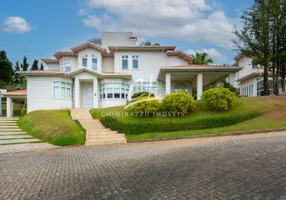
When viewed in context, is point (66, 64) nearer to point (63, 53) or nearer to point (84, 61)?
point (63, 53)

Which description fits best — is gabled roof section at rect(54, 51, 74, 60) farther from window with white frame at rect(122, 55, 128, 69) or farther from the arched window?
the arched window

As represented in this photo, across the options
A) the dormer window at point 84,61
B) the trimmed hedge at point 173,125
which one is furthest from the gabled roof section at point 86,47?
the trimmed hedge at point 173,125

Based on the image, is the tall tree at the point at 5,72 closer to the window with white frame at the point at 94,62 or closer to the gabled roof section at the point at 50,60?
the gabled roof section at the point at 50,60

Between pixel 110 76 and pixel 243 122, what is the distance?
1442 cm

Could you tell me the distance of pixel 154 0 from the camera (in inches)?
755

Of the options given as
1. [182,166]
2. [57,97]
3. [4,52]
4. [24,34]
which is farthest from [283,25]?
[4,52]

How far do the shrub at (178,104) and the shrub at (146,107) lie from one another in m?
0.68

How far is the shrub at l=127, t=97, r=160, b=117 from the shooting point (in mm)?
15258

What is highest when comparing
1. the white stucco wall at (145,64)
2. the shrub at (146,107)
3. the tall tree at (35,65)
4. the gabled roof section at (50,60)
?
the tall tree at (35,65)

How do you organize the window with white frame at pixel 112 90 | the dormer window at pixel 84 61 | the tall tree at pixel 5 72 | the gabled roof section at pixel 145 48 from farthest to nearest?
the tall tree at pixel 5 72 < the dormer window at pixel 84 61 < the gabled roof section at pixel 145 48 < the window with white frame at pixel 112 90

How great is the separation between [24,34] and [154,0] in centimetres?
1427

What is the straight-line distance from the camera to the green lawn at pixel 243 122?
13.2 m

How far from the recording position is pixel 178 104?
49.6 feet

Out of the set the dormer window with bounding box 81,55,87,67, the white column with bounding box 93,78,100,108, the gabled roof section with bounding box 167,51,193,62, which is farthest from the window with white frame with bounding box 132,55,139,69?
the dormer window with bounding box 81,55,87,67
